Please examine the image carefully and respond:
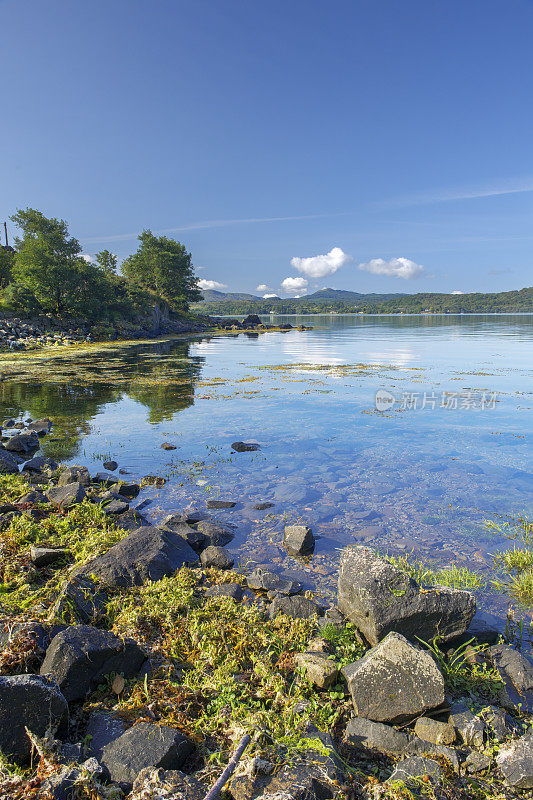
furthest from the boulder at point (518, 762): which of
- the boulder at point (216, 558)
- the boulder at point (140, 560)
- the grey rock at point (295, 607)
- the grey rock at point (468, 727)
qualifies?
the boulder at point (140, 560)

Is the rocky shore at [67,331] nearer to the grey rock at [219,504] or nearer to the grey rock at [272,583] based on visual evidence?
the grey rock at [219,504]

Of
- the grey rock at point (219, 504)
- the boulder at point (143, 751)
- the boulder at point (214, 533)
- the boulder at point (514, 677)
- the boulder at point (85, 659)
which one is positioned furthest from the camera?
the grey rock at point (219, 504)

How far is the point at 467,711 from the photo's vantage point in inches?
167

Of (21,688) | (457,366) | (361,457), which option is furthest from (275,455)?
(457,366)

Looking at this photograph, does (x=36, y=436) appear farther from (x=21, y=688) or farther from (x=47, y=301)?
(x=47, y=301)

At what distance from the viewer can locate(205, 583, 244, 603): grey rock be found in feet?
20.8

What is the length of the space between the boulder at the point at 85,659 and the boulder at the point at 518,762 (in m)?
3.74

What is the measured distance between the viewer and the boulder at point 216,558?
7465 mm

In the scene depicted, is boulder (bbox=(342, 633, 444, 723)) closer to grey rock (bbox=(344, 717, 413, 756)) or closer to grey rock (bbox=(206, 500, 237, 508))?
grey rock (bbox=(344, 717, 413, 756))

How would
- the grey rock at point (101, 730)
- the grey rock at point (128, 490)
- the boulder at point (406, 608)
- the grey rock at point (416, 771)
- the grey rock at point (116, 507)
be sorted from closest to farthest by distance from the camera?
the grey rock at point (416, 771)
the grey rock at point (101, 730)
the boulder at point (406, 608)
the grey rock at point (116, 507)
the grey rock at point (128, 490)

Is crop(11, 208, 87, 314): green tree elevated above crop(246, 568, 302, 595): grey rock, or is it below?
above

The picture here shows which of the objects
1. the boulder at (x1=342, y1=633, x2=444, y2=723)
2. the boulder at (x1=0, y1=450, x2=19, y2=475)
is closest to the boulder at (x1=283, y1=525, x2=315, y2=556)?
the boulder at (x1=342, y1=633, x2=444, y2=723)

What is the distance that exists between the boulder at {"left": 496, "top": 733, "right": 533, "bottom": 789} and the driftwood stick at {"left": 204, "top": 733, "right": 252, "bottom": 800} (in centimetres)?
230

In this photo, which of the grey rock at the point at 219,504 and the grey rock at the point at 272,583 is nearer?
the grey rock at the point at 272,583
